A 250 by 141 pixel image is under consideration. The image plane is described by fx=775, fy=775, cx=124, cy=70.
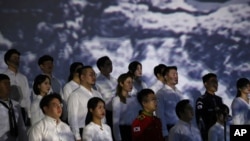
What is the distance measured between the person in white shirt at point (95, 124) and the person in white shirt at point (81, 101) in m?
0.27

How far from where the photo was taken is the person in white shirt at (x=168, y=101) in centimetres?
704

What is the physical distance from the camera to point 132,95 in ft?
23.0

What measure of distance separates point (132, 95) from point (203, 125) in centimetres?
70

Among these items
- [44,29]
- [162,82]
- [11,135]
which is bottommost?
[11,135]

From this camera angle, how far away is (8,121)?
20.6 ft

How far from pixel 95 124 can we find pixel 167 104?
1.19 metres

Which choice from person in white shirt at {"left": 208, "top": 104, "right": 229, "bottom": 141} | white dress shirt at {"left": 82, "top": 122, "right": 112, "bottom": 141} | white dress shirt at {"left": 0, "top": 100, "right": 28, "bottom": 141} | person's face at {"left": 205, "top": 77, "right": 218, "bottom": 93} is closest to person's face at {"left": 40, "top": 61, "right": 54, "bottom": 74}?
white dress shirt at {"left": 0, "top": 100, "right": 28, "bottom": 141}

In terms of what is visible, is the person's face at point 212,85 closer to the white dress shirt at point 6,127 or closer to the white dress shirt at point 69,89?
the white dress shirt at point 69,89

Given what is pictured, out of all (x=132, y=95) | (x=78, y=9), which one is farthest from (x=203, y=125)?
(x=78, y=9)

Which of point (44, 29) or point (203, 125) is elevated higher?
point (44, 29)

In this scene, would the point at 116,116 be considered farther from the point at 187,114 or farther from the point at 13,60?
the point at 13,60

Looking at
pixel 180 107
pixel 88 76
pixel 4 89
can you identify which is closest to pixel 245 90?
pixel 180 107

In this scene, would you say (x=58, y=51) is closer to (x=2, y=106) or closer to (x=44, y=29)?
(x=44, y=29)

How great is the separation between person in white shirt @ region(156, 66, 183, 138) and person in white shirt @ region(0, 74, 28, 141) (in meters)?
1.34
